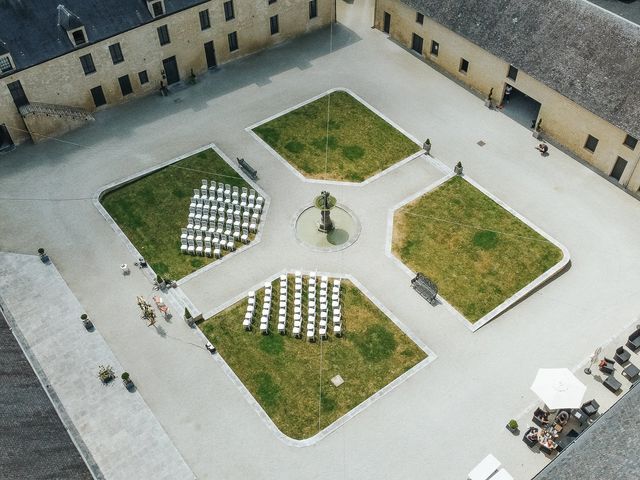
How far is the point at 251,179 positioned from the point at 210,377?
17.2 metres

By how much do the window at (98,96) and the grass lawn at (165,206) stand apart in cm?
951

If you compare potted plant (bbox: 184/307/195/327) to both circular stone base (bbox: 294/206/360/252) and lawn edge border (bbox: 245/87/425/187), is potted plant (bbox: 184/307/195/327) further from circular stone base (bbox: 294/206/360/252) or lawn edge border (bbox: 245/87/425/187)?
lawn edge border (bbox: 245/87/425/187)

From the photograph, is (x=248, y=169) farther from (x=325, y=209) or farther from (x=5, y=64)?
(x=5, y=64)

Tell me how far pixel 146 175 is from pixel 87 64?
10464mm

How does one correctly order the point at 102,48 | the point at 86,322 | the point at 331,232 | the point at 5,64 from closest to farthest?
the point at 86,322, the point at 331,232, the point at 5,64, the point at 102,48

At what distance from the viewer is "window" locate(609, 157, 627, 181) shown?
4878 cm

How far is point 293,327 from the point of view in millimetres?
41469

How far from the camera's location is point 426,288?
4256 cm

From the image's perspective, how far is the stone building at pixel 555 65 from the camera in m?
47.7

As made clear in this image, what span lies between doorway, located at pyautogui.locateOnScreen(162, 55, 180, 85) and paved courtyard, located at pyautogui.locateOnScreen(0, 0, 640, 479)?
4.77 ft

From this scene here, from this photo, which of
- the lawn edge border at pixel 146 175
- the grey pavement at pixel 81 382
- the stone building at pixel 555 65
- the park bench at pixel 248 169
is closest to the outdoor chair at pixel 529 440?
the grey pavement at pixel 81 382

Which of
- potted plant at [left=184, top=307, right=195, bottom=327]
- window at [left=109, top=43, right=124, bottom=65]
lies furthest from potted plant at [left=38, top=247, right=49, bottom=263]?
window at [left=109, top=43, right=124, bottom=65]

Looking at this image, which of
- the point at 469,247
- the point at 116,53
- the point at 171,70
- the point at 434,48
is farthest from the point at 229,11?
the point at 469,247

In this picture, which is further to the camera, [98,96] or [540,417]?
[98,96]
